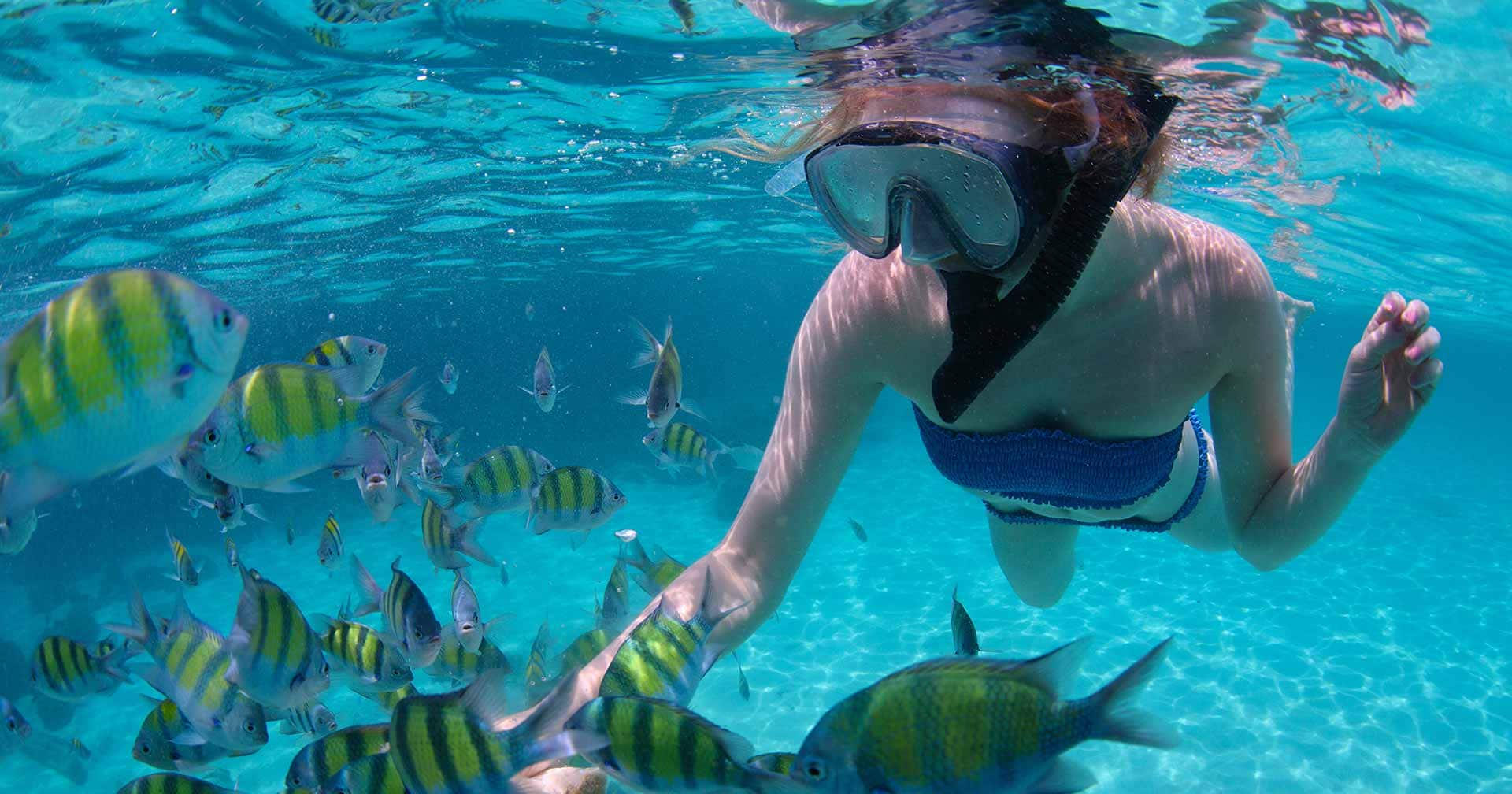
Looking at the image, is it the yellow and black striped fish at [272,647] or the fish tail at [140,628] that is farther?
the fish tail at [140,628]

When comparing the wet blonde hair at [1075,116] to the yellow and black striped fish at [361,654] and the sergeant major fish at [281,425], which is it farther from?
the yellow and black striped fish at [361,654]

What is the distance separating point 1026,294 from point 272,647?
11.4ft

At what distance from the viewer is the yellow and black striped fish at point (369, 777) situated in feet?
7.46

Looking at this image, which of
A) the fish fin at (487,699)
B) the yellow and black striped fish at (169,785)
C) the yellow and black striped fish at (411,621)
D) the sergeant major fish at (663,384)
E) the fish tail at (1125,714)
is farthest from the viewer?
the sergeant major fish at (663,384)

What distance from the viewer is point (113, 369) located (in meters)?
1.54

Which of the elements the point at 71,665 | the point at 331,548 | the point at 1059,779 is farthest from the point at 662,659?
the point at 71,665

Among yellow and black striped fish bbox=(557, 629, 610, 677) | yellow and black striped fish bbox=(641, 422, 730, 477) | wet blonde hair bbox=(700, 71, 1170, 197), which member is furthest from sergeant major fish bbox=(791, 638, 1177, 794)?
yellow and black striped fish bbox=(641, 422, 730, 477)

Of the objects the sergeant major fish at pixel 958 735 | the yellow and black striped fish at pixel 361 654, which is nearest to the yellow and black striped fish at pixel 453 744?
the sergeant major fish at pixel 958 735

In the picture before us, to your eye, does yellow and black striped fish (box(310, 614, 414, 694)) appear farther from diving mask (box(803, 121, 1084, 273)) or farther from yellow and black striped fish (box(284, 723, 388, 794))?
diving mask (box(803, 121, 1084, 273))

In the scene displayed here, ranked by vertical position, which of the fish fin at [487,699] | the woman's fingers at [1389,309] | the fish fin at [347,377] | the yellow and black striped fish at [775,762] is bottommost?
the yellow and black striped fish at [775,762]

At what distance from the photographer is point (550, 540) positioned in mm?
21109

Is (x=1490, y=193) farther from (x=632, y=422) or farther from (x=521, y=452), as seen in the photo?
(x=632, y=422)

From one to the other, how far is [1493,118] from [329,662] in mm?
16480

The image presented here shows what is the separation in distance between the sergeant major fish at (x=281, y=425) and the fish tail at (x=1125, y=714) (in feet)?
7.26
